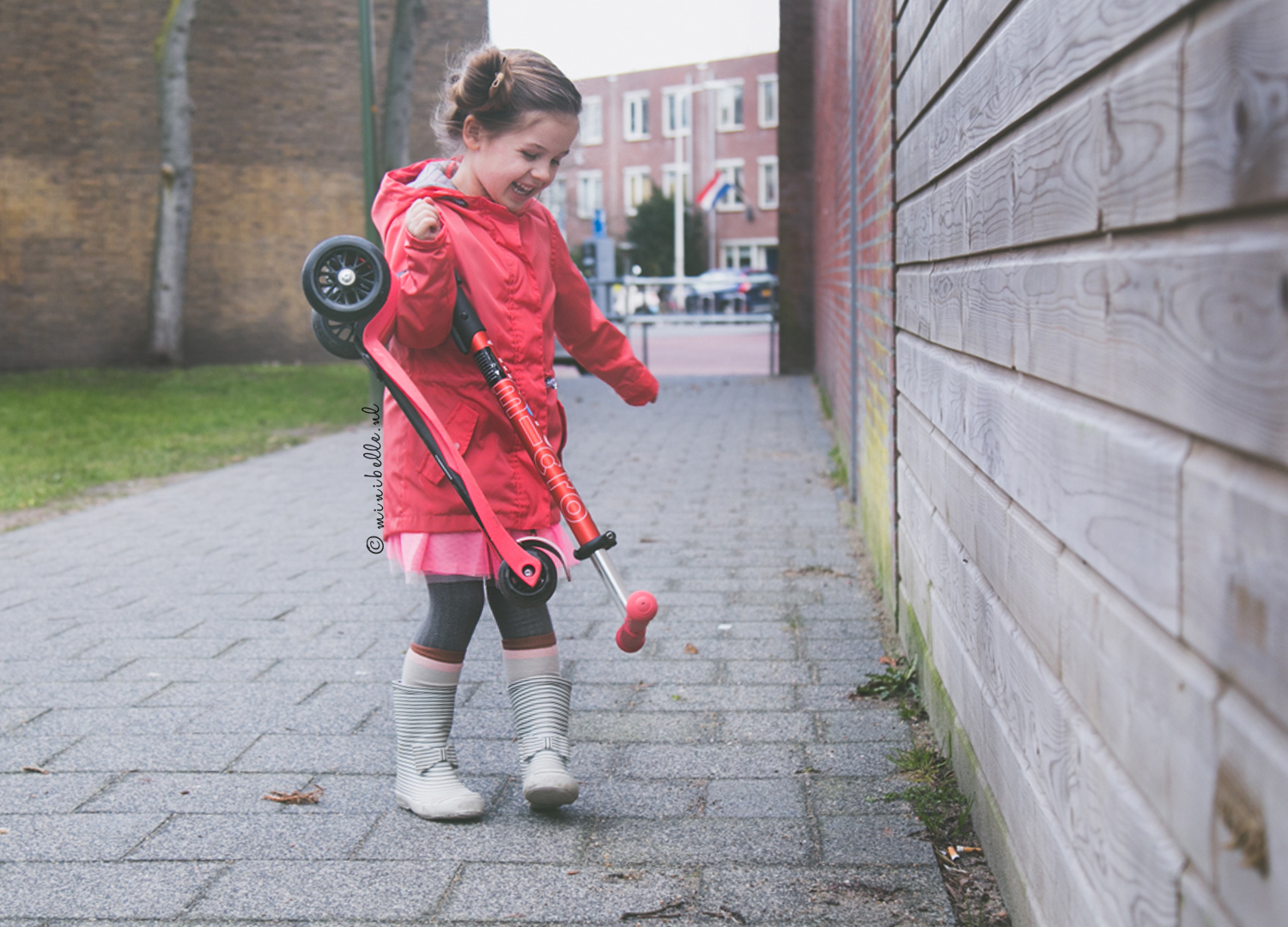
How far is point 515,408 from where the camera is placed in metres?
2.86

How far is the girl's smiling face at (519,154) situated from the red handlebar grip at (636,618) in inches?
35.6

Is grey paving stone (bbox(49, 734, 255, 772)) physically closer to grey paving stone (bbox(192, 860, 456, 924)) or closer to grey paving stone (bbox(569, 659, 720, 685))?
grey paving stone (bbox(192, 860, 456, 924))

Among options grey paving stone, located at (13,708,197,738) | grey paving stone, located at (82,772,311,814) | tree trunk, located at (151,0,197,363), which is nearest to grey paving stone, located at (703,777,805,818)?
grey paving stone, located at (82,772,311,814)

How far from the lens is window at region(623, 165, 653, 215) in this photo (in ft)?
201

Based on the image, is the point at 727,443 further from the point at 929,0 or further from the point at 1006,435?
the point at 1006,435

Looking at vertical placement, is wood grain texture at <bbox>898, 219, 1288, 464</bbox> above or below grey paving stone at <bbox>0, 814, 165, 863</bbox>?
above

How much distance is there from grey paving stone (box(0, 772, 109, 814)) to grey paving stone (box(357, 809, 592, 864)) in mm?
776

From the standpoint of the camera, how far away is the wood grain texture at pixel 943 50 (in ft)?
8.08

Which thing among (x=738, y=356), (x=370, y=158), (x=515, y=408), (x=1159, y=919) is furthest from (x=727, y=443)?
(x=738, y=356)

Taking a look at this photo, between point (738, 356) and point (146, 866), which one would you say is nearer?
point (146, 866)

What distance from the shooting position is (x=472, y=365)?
9.71 ft

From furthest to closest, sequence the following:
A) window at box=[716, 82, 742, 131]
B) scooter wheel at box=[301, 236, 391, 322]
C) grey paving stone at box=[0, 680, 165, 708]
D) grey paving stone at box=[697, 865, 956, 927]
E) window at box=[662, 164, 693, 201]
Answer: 1. window at box=[662, 164, 693, 201]
2. window at box=[716, 82, 742, 131]
3. grey paving stone at box=[0, 680, 165, 708]
4. scooter wheel at box=[301, 236, 391, 322]
5. grey paving stone at box=[697, 865, 956, 927]

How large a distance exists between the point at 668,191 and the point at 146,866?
191 ft

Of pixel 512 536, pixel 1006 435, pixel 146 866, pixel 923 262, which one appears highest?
pixel 923 262
